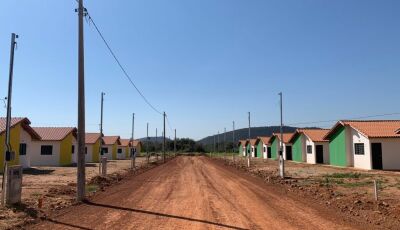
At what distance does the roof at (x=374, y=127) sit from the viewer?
3453 cm

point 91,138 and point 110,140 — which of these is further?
point 110,140

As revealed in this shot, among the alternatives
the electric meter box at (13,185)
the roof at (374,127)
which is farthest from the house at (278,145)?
the electric meter box at (13,185)

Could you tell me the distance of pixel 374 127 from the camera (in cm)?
3756

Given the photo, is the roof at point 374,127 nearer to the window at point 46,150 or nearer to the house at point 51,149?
the house at point 51,149

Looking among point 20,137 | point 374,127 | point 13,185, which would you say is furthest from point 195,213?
point 374,127

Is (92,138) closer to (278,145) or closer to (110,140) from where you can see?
(110,140)

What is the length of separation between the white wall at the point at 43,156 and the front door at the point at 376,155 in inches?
1228

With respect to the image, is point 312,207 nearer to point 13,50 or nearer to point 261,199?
point 261,199

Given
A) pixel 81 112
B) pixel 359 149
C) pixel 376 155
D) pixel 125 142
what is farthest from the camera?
pixel 125 142

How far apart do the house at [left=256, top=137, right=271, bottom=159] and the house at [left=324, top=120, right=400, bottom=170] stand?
2931 centimetres

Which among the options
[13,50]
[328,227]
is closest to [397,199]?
[328,227]

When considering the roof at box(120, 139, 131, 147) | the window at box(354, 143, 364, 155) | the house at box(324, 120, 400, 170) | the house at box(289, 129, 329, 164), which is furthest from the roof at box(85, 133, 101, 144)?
the window at box(354, 143, 364, 155)

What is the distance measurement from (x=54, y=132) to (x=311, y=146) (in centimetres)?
2998

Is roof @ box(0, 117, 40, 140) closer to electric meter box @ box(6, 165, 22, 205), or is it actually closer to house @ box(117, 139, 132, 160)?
electric meter box @ box(6, 165, 22, 205)
